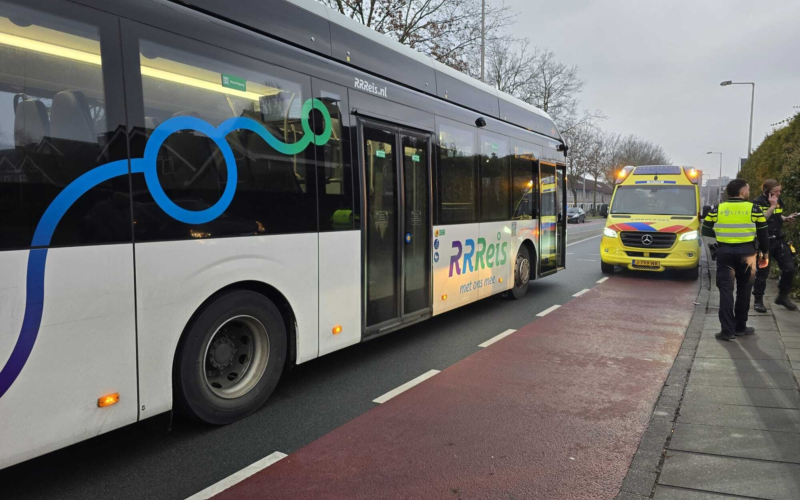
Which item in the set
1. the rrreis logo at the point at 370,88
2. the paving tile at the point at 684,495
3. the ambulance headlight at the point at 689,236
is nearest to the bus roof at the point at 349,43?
the rrreis logo at the point at 370,88

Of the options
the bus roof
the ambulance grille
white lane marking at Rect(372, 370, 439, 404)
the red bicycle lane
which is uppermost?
the bus roof

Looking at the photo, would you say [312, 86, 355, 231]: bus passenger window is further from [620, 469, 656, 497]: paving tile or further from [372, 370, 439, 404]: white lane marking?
[620, 469, 656, 497]: paving tile

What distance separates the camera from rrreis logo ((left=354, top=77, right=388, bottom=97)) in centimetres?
514

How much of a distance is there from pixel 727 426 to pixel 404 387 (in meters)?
2.63

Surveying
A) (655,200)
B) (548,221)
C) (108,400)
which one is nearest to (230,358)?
(108,400)

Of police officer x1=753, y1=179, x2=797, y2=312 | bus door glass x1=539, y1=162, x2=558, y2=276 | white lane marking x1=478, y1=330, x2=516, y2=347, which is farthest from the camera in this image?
bus door glass x1=539, y1=162, x2=558, y2=276

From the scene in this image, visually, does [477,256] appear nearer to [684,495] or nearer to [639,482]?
[639,482]

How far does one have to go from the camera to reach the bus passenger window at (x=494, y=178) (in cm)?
755

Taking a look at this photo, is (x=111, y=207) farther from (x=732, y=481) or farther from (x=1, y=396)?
(x=732, y=481)

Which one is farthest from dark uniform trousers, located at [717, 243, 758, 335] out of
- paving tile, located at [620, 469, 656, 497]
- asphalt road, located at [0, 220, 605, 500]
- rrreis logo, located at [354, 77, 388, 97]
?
rrreis logo, located at [354, 77, 388, 97]

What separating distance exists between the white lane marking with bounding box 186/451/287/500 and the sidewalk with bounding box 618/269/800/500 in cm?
220

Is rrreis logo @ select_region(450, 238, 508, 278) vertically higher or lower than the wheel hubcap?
higher

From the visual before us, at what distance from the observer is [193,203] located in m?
3.50

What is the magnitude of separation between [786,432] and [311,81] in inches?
184
